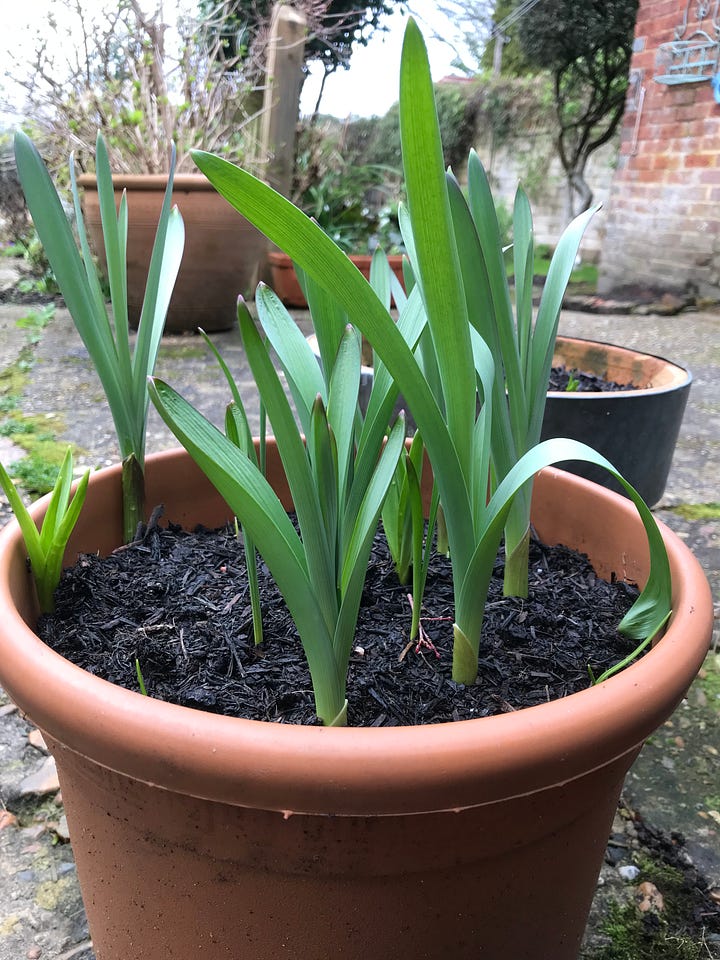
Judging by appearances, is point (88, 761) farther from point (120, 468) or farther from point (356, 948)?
point (120, 468)

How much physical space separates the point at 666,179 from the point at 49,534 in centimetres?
418

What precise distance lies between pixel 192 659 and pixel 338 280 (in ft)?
1.19

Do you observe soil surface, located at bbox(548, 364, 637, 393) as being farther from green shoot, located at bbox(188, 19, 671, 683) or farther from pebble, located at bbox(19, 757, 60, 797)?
pebble, located at bbox(19, 757, 60, 797)

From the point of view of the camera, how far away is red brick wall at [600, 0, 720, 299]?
3.77 metres

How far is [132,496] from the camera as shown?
0.85 meters

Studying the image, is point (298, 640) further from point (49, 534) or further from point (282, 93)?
point (282, 93)

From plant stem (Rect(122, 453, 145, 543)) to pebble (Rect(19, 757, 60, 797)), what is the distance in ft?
1.10

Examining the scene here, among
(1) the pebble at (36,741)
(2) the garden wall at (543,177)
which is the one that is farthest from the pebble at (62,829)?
(2) the garden wall at (543,177)

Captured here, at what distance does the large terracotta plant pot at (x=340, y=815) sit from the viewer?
417 mm

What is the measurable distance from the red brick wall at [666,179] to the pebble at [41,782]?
153 inches

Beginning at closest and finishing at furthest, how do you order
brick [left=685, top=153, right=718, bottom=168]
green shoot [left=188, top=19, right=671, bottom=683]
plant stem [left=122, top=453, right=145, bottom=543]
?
green shoot [left=188, top=19, right=671, bottom=683]
plant stem [left=122, top=453, right=145, bottom=543]
brick [left=685, top=153, right=718, bottom=168]

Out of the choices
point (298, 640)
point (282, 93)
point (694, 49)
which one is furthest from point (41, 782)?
point (694, 49)

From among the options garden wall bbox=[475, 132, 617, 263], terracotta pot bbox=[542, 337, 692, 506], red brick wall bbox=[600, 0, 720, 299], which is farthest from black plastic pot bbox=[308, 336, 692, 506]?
garden wall bbox=[475, 132, 617, 263]

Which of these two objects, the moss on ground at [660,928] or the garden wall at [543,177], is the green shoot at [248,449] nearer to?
the moss on ground at [660,928]
